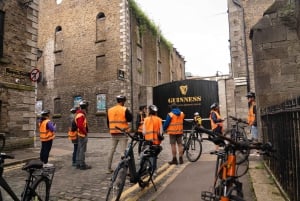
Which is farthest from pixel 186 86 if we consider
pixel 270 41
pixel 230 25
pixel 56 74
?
pixel 270 41

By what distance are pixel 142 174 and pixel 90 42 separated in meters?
19.7

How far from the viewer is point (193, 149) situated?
9.59 meters

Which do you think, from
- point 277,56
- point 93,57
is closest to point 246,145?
point 277,56

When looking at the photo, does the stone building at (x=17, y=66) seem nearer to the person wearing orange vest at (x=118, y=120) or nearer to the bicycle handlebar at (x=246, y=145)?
the person wearing orange vest at (x=118, y=120)

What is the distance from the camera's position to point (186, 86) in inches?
881

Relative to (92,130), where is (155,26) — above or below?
above

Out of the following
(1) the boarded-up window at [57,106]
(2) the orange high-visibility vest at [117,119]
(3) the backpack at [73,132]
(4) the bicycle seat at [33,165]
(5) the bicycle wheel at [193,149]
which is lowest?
(5) the bicycle wheel at [193,149]

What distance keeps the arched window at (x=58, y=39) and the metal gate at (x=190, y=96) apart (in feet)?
32.7

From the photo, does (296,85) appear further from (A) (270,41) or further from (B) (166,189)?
(B) (166,189)

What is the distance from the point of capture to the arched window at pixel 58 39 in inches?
1001

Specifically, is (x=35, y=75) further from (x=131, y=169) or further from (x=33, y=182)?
(x=33, y=182)

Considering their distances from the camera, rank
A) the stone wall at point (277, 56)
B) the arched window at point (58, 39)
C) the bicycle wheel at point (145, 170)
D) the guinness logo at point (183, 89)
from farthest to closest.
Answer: the arched window at point (58, 39), the guinness logo at point (183, 89), the stone wall at point (277, 56), the bicycle wheel at point (145, 170)

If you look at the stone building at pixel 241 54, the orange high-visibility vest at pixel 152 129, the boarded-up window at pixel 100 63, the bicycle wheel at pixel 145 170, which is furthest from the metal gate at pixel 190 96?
the bicycle wheel at pixel 145 170

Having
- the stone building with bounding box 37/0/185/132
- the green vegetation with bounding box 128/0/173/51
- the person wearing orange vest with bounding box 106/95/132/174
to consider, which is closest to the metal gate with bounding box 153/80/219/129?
the stone building with bounding box 37/0/185/132
